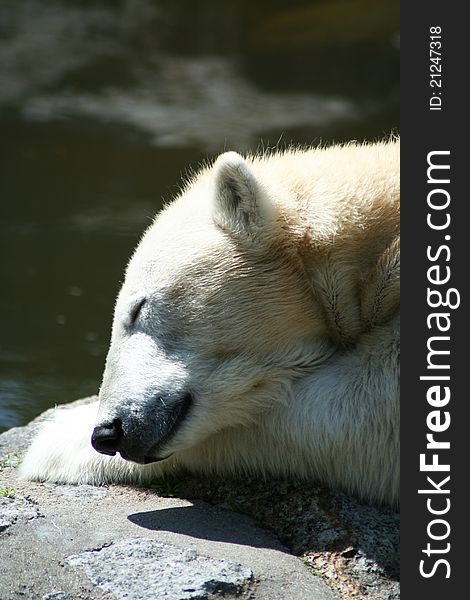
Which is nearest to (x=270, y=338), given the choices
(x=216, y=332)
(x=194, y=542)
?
(x=216, y=332)

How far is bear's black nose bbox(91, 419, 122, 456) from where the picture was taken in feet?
11.7

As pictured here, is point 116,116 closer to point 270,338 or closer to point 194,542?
point 270,338

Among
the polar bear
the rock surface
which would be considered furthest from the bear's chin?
the rock surface

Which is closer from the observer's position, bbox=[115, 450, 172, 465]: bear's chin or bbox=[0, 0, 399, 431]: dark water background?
bbox=[115, 450, 172, 465]: bear's chin

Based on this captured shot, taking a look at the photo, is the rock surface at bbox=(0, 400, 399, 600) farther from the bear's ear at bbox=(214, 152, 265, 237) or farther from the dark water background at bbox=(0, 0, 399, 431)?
the dark water background at bbox=(0, 0, 399, 431)

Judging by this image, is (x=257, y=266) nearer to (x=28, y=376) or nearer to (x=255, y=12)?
(x=28, y=376)

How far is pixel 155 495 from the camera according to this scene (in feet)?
12.5

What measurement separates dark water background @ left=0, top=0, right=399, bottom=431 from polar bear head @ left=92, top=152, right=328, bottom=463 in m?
2.17

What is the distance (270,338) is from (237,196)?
0.49 m

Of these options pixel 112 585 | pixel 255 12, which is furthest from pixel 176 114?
pixel 112 585

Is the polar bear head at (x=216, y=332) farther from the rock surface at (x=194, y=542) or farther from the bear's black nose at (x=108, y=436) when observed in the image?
the rock surface at (x=194, y=542)

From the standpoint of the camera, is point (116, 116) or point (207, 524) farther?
point (116, 116)

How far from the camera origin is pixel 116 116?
1115cm

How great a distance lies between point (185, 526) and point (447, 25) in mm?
1836
